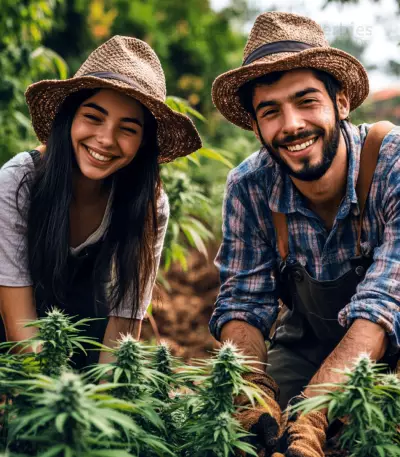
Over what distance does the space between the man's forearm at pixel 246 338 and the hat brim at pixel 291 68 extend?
1003mm

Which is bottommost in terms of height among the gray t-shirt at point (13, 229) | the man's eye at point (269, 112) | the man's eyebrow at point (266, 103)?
the gray t-shirt at point (13, 229)

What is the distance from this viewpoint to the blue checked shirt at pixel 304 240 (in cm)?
268

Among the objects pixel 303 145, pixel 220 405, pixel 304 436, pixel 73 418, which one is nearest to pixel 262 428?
pixel 304 436

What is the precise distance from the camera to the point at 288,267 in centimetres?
319

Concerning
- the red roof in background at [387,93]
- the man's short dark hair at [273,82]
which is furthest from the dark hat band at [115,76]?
the red roof in background at [387,93]

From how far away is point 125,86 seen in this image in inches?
111

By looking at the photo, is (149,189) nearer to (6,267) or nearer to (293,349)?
(6,267)

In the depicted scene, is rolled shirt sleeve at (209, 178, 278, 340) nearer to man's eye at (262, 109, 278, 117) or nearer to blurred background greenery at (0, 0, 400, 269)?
man's eye at (262, 109, 278, 117)

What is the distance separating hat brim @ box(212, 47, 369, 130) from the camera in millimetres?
2824

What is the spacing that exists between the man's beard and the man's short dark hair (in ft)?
0.48

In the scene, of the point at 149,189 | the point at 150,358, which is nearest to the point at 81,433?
the point at 150,358

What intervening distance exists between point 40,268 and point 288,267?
112 centimetres

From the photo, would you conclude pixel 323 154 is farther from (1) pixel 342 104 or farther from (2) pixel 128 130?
(2) pixel 128 130

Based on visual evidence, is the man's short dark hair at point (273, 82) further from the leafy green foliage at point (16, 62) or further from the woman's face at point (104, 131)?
the leafy green foliage at point (16, 62)
